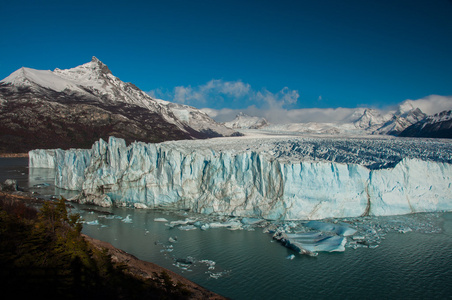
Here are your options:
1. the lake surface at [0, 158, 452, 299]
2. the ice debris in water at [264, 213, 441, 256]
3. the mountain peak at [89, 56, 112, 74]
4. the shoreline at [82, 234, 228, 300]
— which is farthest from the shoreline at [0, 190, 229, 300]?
the mountain peak at [89, 56, 112, 74]

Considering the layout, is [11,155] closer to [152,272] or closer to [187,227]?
[187,227]

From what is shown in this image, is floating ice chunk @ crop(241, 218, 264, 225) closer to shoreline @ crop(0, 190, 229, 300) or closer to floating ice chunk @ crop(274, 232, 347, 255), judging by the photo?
floating ice chunk @ crop(274, 232, 347, 255)

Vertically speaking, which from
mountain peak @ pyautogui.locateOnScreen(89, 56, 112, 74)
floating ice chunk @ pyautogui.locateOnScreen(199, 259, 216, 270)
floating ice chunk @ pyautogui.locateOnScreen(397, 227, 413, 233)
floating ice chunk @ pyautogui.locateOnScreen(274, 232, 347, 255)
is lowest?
floating ice chunk @ pyautogui.locateOnScreen(199, 259, 216, 270)

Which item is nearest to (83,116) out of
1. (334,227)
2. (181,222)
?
(181,222)

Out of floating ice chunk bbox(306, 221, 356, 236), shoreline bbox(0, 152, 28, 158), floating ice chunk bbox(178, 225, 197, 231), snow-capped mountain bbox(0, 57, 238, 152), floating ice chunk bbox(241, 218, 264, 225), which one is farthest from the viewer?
snow-capped mountain bbox(0, 57, 238, 152)

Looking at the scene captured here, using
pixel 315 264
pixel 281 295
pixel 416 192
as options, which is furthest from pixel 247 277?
pixel 416 192

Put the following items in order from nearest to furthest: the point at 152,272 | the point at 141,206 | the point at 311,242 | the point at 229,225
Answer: the point at 152,272 → the point at 311,242 → the point at 229,225 → the point at 141,206
